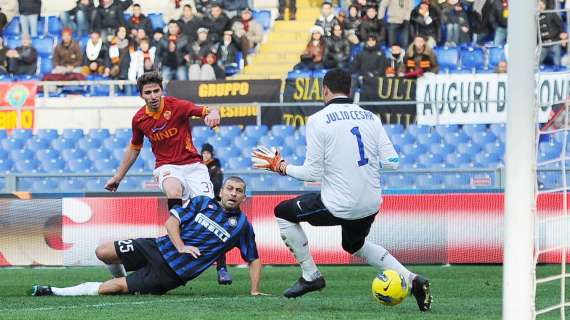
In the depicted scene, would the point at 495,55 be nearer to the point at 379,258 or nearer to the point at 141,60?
the point at 141,60

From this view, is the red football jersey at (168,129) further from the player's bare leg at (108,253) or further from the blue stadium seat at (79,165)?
the blue stadium seat at (79,165)

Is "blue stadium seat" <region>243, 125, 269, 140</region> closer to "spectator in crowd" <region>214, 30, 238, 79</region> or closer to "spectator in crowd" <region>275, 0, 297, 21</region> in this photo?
"spectator in crowd" <region>214, 30, 238, 79</region>

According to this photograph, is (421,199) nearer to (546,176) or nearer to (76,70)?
(546,176)

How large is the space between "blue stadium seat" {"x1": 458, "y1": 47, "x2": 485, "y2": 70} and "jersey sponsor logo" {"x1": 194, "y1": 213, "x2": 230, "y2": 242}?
1285 cm

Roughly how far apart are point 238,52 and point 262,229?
29.4ft

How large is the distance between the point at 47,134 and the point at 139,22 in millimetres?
3716

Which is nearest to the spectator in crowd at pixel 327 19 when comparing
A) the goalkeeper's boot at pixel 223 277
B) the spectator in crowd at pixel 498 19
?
the spectator in crowd at pixel 498 19

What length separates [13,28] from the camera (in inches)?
1110

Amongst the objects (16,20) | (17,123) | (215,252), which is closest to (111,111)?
(17,123)

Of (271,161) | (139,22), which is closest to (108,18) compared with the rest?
(139,22)

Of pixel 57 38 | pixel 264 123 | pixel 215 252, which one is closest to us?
pixel 215 252

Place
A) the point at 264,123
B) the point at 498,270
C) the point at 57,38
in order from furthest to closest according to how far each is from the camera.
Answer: the point at 57,38, the point at 264,123, the point at 498,270

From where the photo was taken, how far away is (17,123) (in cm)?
2378

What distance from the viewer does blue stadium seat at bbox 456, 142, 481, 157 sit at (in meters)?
20.9
